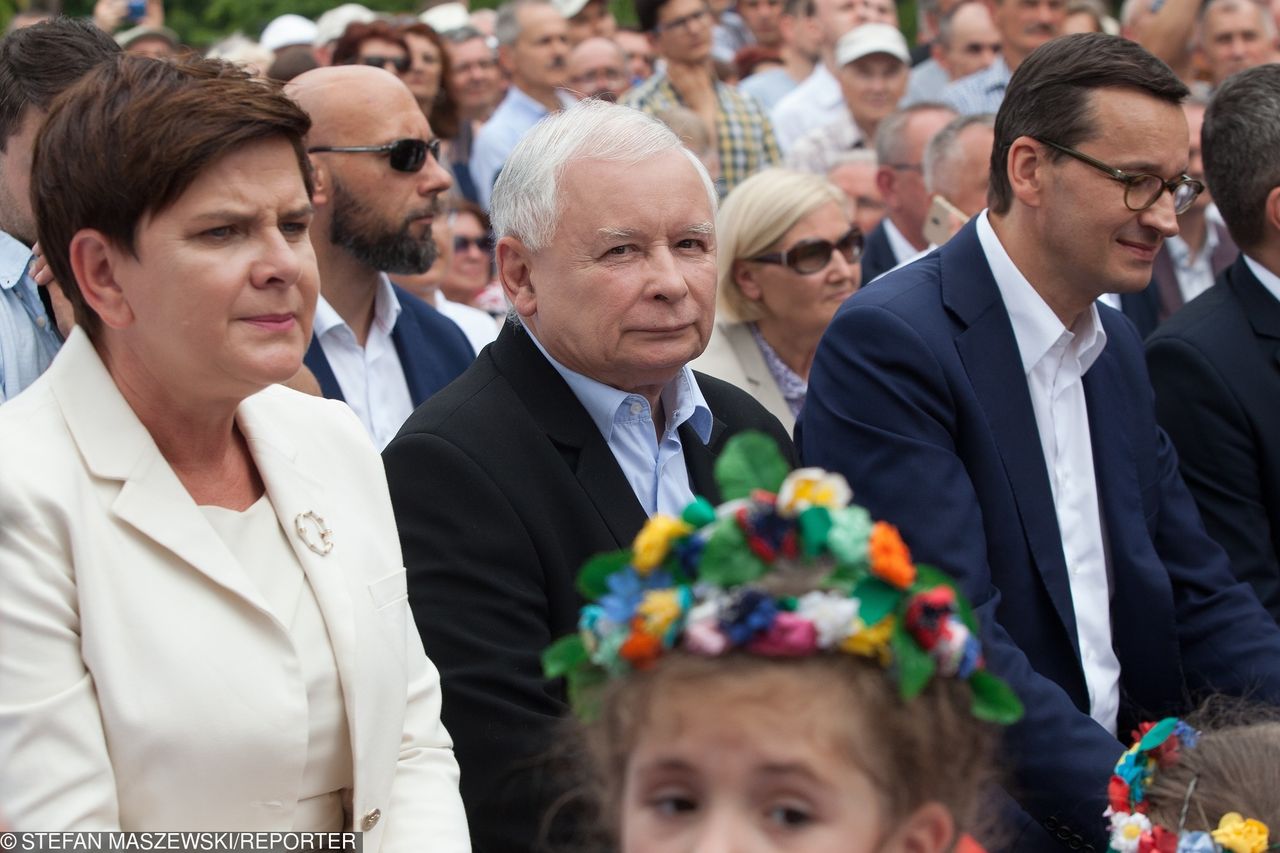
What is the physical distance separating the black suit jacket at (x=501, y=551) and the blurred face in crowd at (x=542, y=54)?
22.4ft

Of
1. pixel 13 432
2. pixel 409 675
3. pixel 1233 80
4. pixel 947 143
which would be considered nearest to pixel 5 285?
pixel 13 432

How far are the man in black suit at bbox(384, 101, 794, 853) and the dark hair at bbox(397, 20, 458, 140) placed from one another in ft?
13.4

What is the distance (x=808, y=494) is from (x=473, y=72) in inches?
382

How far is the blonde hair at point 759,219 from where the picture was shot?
607 cm

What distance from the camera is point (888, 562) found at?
2.11m

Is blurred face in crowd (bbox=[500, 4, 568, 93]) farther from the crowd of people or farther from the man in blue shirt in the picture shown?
the man in blue shirt

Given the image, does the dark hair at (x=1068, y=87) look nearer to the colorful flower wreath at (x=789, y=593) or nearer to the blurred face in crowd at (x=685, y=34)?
the colorful flower wreath at (x=789, y=593)

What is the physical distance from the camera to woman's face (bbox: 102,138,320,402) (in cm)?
288

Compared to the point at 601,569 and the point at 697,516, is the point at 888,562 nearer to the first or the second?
the point at 697,516

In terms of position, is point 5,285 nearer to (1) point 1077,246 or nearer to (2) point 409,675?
(2) point 409,675

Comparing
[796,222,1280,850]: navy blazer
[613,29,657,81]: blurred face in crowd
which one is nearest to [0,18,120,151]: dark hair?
[796,222,1280,850]: navy blazer

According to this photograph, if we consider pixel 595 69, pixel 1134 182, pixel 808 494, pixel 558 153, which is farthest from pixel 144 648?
pixel 595 69

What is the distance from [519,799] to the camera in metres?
3.46

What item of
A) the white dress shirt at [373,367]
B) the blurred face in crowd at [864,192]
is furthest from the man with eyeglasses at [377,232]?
the blurred face in crowd at [864,192]
